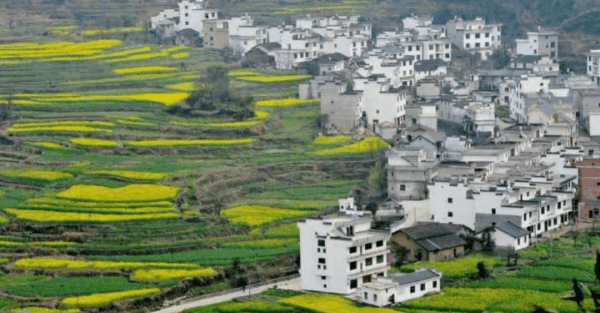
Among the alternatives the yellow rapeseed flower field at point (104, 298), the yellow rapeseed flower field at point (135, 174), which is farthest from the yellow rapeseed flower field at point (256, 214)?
the yellow rapeseed flower field at point (104, 298)

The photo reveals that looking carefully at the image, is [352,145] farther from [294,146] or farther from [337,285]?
[337,285]

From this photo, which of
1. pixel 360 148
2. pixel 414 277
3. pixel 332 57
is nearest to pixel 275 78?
pixel 332 57

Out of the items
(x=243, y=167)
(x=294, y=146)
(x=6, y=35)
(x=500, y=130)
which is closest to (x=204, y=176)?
(x=243, y=167)

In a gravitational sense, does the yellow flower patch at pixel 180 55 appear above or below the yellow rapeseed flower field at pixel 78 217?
above

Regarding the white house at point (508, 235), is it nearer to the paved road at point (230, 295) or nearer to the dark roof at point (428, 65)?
the paved road at point (230, 295)

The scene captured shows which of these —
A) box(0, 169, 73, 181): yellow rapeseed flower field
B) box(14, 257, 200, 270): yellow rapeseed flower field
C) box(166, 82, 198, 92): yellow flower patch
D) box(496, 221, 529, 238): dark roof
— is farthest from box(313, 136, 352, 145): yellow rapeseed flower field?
box(14, 257, 200, 270): yellow rapeseed flower field

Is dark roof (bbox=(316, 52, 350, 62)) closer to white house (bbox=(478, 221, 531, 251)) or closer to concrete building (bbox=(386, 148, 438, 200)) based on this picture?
concrete building (bbox=(386, 148, 438, 200))
